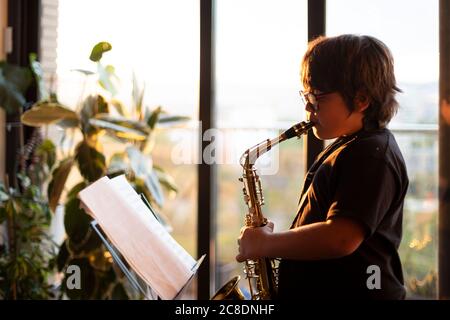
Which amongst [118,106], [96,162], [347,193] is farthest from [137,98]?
[347,193]

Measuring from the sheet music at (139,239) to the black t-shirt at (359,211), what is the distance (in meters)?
0.32

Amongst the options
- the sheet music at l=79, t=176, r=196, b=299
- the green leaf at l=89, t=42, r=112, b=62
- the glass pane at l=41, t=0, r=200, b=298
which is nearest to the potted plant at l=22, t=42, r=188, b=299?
the green leaf at l=89, t=42, r=112, b=62

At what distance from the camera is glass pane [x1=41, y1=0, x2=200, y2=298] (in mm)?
3033

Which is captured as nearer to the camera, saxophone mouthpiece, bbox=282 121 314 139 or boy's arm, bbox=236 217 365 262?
boy's arm, bbox=236 217 365 262

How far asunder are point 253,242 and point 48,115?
1.40m

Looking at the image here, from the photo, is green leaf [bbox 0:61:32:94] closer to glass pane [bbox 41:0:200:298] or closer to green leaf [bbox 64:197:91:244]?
glass pane [bbox 41:0:200:298]

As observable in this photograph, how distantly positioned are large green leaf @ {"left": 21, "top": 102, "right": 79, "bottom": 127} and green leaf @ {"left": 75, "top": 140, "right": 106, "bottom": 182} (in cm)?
14

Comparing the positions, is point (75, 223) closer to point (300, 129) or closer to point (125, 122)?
point (125, 122)

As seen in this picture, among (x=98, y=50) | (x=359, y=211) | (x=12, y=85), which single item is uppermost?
(x=98, y=50)

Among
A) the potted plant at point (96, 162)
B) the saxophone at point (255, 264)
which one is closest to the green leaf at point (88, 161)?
the potted plant at point (96, 162)

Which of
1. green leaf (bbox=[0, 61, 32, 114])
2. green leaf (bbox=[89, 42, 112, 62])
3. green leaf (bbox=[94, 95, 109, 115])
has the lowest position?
green leaf (bbox=[94, 95, 109, 115])

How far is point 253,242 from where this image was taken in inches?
71.6

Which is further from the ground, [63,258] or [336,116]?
[336,116]
